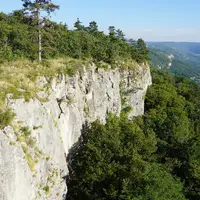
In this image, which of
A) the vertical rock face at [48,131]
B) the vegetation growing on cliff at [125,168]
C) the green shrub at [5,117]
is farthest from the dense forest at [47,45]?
the green shrub at [5,117]

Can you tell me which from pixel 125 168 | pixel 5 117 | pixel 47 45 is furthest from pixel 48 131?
pixel 47 45

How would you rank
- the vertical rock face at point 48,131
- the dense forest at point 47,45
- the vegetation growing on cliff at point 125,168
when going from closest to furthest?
the vertical rock face at point 48,131
the vegetation growing on cliff at point 125,168
the dense forest at point 47,45

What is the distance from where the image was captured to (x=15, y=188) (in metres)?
18.5

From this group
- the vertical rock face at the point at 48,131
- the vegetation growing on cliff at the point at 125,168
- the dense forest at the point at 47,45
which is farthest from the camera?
the dense forest at the point at 47,45

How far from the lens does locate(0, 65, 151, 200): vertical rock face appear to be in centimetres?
1866

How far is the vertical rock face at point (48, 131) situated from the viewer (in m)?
18.7

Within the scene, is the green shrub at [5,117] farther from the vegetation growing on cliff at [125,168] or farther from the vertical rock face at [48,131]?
the vegetation growing on cliff at [125,168]

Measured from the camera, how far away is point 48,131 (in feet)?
78.1

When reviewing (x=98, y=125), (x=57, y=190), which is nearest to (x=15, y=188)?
(x=57, y=190)

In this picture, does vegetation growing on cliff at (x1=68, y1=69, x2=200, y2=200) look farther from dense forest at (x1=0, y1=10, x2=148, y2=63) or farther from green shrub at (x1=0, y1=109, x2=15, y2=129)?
green shrub at (x1=0, y1=109, x2=15, y2=129)

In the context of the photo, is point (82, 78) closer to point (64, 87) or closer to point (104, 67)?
point (64, 87)

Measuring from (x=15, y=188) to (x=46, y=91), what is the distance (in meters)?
9.67

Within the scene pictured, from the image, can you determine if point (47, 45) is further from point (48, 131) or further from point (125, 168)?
point (125, 168)

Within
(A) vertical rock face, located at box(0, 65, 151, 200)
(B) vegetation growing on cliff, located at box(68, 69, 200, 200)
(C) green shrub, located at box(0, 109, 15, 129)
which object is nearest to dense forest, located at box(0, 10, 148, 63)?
(A) vertical rock face, located at box(0, 65, 151, 200)
